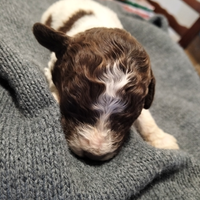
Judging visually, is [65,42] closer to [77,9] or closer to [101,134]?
[101,134]

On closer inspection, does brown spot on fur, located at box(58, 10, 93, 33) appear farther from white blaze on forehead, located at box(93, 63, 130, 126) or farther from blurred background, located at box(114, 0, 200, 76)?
blurred background, located at box(114, 0, 200, 76)

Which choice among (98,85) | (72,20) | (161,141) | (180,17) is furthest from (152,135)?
(180,17)

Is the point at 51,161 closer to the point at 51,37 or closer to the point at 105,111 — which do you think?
the point at 105,111

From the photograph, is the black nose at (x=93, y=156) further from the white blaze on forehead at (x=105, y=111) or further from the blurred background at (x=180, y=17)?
the blurred background at (x=180, y=17)

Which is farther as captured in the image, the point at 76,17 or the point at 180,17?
the point at 180,17

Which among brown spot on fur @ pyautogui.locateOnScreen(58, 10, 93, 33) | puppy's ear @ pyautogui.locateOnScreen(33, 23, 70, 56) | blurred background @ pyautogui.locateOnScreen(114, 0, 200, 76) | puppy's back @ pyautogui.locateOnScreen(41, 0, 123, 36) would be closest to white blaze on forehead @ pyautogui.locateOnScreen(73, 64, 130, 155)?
puppy's ear @ pyautogui.locateOnScreen(33, 23, 70, 56)

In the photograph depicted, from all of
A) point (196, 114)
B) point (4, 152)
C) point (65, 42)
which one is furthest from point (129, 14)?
point (4, 152)

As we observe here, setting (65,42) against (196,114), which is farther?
(196,114)

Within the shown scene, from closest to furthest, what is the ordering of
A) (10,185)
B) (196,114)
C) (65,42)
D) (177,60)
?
(10,185) < (65,42) < (196,114) < (177,60)
